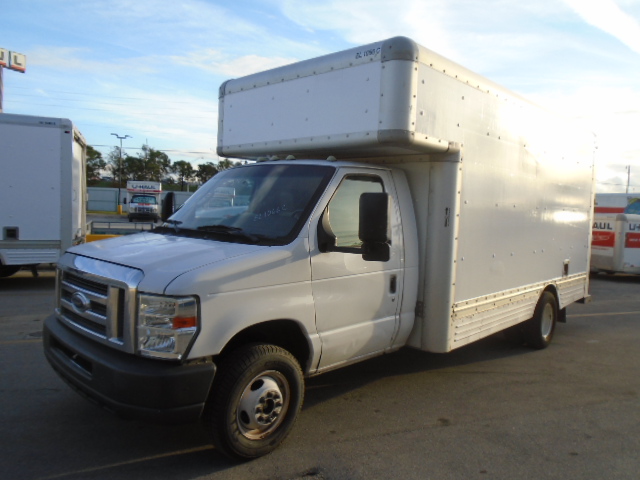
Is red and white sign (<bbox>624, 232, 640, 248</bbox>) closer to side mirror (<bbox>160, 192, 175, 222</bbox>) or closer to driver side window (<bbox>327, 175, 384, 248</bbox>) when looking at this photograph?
driver side window (<bbox>327, 175, 384, 248</bbox>)

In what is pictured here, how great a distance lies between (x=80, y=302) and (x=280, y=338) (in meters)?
1.47

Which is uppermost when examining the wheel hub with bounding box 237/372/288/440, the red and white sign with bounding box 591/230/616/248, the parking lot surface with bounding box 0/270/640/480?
the red and white sign with bounding box 591/230/616/248

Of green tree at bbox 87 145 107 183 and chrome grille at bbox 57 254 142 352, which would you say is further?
green tree at bbox 87 145 107 183

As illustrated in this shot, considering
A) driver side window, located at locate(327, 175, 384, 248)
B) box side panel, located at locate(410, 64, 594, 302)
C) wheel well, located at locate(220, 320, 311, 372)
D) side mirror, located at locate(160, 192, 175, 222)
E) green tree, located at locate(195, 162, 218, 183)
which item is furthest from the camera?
green tree, located at locate(195, 162, 218, 183)

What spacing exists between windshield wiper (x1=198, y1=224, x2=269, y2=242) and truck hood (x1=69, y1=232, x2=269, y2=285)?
13cm

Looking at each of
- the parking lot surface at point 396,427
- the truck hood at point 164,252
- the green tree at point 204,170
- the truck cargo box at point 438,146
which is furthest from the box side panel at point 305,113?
the green tree at point 204,170

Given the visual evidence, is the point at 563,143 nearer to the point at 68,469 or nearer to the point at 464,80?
the point at 464,80

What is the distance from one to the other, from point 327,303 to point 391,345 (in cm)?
107

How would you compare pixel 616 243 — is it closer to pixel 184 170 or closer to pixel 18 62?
pixel 18 62

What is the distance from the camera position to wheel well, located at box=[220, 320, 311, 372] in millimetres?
3811

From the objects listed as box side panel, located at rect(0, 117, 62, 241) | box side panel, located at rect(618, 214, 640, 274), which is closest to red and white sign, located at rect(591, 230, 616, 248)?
box side panel, located at rect(618, 214, 640, 274)

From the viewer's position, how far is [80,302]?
377 cm

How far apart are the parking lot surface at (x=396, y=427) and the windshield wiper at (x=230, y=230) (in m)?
1.60

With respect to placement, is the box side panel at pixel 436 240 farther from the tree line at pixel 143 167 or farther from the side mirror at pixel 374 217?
the tree line at pixel 143 167
